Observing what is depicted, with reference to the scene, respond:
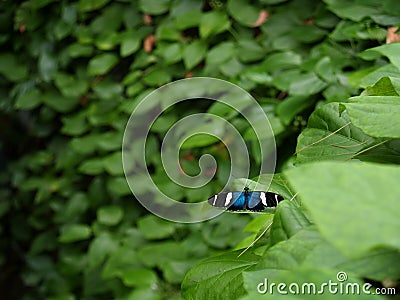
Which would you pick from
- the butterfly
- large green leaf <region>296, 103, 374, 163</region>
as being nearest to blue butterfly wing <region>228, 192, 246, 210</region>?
the butterfly

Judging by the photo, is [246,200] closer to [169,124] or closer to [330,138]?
[330,138]

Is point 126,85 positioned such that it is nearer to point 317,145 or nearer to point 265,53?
point 265,53

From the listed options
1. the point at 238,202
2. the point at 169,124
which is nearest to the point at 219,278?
the point at 238,202

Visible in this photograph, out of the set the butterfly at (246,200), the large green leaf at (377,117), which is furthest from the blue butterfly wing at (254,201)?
the large green leaf at (377,117)

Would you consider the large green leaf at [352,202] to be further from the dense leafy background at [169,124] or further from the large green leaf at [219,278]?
the large green leaf at [219,278]

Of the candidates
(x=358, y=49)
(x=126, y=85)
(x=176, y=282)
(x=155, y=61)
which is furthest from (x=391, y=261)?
(x=126, y=85)

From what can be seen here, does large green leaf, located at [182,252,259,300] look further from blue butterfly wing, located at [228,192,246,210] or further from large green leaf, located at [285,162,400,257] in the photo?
large green leaf, located at [285,162,400,257]

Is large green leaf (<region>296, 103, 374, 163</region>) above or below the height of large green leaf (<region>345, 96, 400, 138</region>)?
below
